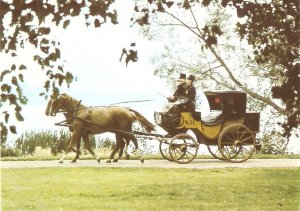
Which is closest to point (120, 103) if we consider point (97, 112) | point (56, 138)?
point (97, 112)

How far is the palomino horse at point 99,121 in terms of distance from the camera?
53.4 ft

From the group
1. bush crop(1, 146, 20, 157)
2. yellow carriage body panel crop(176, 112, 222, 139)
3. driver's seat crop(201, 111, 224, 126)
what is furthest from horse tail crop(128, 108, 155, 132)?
bush crop(1, 146, 20, 157)

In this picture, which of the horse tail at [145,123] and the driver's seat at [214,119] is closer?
the driver's seat at [214,119]

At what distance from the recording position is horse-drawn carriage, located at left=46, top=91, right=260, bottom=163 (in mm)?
15891

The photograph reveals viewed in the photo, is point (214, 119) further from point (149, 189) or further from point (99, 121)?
point (149, 189)

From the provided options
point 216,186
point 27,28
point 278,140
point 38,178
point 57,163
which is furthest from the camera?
point 278,140

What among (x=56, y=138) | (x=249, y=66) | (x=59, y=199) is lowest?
(x=59, y=199)

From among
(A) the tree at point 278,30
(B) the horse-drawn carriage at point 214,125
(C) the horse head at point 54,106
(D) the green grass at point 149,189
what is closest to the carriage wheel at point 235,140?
(B) the horse-drawn carriage at point 214,125

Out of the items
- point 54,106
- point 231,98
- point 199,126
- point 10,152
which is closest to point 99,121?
point 54,106

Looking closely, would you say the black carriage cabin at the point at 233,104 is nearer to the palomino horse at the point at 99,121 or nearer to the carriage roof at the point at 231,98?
the carriage roof at the point at 231,98

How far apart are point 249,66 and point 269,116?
201 cm

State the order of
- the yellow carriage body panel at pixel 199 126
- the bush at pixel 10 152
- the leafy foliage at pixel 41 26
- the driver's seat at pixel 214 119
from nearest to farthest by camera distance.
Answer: the leafy foliage at pixel 41 26
the yellow carriage body panel at pixel 199 126
the driver's seat at pixel 214 119
the bush at pixel 10 152

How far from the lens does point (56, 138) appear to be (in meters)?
18.8

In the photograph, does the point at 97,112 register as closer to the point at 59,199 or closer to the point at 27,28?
the point at 59,199
